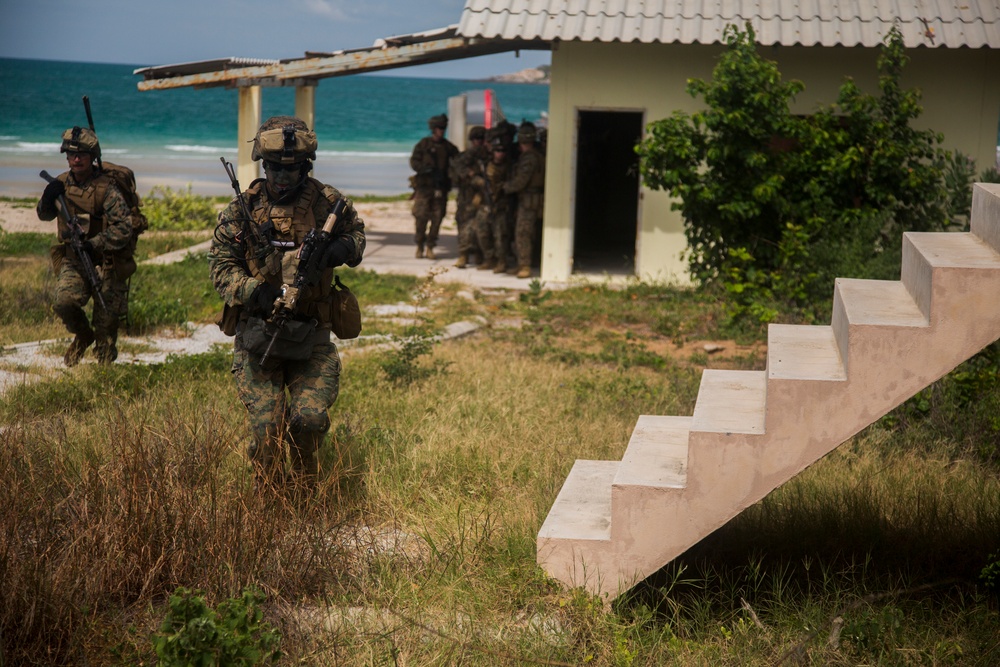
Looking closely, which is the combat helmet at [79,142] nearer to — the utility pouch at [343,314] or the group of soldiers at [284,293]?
the group of soldiers at [284,293]

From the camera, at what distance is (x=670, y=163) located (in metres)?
11.4

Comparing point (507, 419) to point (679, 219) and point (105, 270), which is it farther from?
point (679, 219)

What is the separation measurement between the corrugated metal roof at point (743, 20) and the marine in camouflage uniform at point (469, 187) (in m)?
2.58

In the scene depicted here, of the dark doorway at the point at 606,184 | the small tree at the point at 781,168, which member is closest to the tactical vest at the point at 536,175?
the small tree at the point at 781,168

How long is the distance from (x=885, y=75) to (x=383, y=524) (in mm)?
8856

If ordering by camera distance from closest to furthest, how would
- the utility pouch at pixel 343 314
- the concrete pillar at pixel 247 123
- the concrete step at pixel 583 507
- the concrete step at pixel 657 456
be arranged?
the concrete step at pixel 657 456 < the concrete step at pixel 583 507 < the utility pouch at pixel 343 314 < the concrete pillar at pixel 247 123

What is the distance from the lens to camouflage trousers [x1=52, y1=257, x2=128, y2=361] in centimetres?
788

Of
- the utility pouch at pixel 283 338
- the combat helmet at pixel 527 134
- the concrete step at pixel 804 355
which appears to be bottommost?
the utility pouch at pixel 283 338

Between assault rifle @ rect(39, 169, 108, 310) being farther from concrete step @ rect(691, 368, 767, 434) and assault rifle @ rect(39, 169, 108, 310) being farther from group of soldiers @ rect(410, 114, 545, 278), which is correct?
group of soldiers @ rect(410, 114, 545, 278)

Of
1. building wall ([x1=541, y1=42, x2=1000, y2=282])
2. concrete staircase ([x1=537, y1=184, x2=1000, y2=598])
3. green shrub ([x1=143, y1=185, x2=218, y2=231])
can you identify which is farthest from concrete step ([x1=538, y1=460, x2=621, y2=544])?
green shrub ([x1=143, y1=185, x2=218, y2=231])

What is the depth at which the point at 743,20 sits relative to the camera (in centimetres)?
1191

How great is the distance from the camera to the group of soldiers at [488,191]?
1366cm

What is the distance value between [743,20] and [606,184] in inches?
303

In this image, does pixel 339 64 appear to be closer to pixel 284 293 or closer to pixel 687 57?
pixel 687 57
